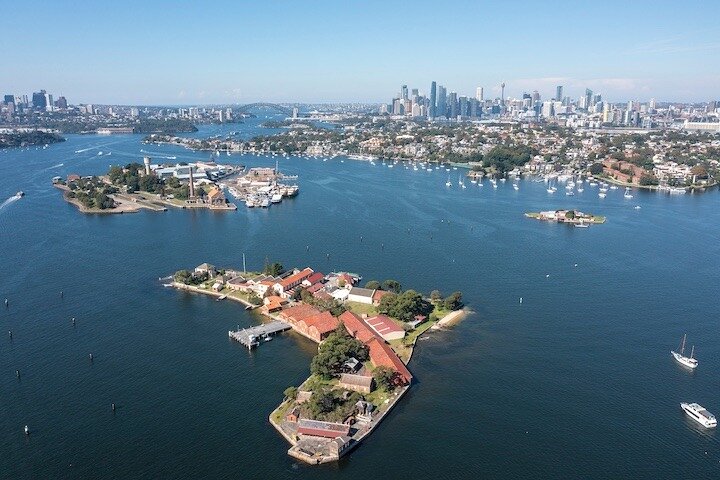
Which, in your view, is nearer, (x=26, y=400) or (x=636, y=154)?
(x=26, y=400)

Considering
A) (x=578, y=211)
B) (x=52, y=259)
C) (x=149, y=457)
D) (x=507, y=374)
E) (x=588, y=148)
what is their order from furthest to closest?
(x=588, y=148) < (x=578, y=211) < (x=52, y=259) < (x=507, y=374) < (x=149, y=457)

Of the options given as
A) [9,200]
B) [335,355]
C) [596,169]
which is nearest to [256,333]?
[335,355]

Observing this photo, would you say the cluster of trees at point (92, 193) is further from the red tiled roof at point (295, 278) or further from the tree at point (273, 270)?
the red tiled roof at point (295, 278)

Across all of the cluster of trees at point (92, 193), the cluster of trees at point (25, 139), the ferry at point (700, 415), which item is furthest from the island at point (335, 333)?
the cluster of trees at point (25, 139)

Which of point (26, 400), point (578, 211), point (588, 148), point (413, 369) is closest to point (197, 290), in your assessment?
point (26, 400)

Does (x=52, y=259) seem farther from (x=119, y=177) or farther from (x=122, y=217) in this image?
(x=119, y=177)

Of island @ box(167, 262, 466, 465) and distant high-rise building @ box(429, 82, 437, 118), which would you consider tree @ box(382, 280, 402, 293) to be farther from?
distant high-rise building @ box(429, 82, 437, 118)
